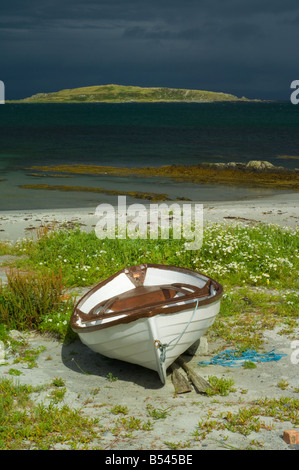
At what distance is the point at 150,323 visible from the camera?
6.75m

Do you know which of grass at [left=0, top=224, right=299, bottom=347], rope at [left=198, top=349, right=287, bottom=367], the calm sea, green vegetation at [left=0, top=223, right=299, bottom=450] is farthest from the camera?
the calm sea

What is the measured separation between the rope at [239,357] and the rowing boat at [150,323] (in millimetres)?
608

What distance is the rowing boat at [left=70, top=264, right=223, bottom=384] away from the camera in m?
6.84

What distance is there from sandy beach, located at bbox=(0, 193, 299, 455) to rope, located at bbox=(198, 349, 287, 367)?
9cm

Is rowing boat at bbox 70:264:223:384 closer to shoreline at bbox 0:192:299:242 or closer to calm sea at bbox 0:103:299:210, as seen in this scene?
shoreline at bbox 0:192:299:242

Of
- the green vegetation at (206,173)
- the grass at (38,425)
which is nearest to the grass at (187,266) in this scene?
the grass at (38,425)

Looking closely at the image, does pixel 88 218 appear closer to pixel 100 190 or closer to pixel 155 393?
pixel 100 190

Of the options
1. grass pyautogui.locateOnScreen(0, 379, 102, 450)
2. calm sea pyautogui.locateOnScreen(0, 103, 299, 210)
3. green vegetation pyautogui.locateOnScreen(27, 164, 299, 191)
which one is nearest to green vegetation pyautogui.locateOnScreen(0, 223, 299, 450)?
grass pyautogui.locateOnScreen(0, 379, 102, 450)

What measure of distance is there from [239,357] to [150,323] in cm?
198

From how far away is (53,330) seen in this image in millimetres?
9000

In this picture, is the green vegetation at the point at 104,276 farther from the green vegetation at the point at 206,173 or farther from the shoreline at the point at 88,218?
the green vegetation at the point at 206,173

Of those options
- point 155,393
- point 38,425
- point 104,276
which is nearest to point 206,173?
point 104,276
